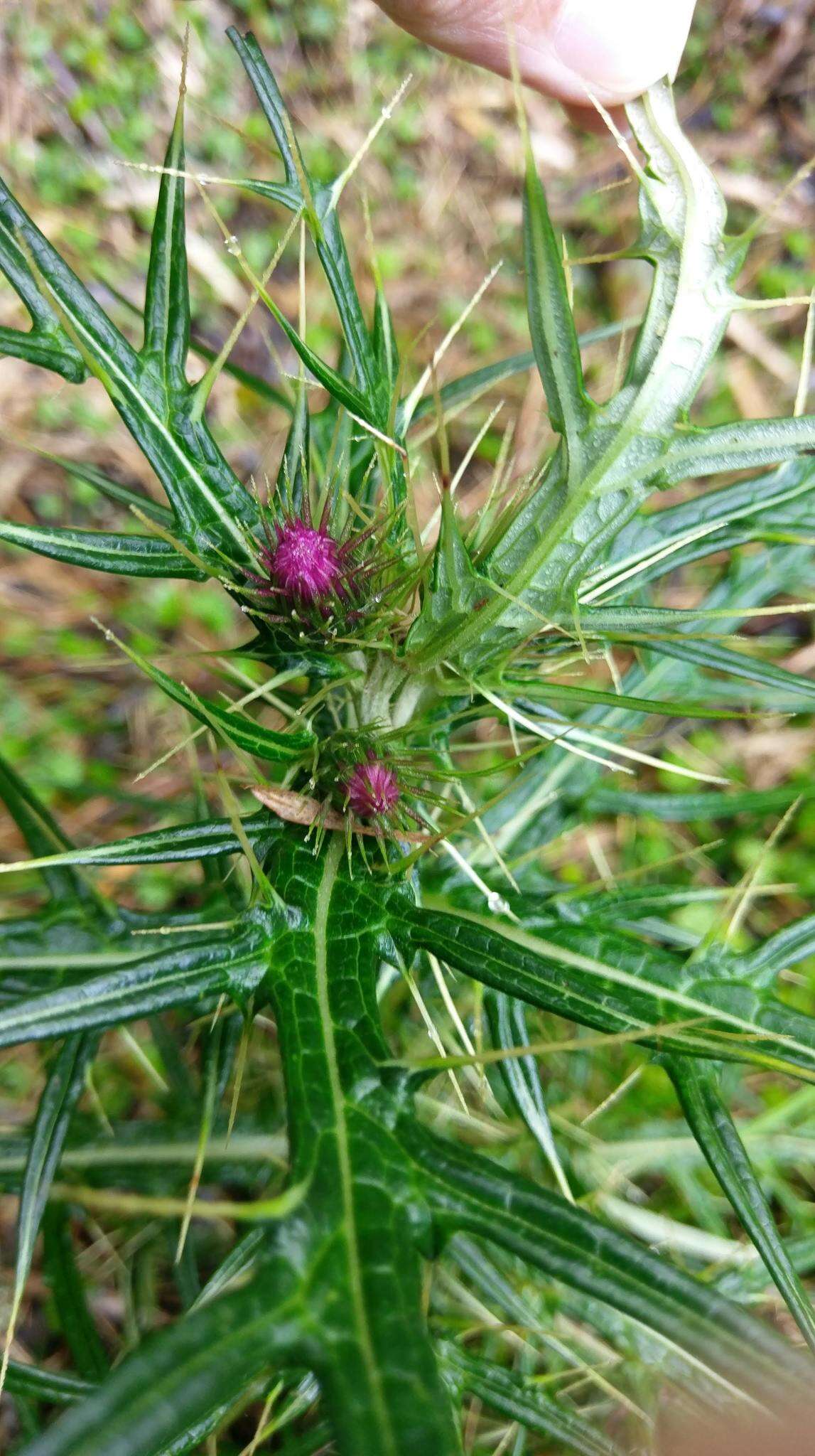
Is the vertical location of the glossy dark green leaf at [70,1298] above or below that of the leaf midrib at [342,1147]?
below

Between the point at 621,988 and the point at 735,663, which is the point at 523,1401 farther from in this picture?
the point at 735,663

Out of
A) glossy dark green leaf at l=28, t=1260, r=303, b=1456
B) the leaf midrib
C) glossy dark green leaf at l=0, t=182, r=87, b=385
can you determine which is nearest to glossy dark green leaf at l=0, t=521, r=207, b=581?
glossy dark green leaf at l=0, t=182, r=87, b=385

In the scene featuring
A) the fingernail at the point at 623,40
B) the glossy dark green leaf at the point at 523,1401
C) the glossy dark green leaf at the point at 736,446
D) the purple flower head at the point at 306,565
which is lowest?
the glossy dark green leaf at the point at 523,1401

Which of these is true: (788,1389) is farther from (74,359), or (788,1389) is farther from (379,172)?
(379,172)

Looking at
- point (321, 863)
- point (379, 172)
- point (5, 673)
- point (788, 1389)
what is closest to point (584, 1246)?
point (788, 1389)

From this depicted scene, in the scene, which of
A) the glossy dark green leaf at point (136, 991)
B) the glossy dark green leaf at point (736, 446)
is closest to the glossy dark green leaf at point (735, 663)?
the glossy dark green leaf at point (736, 446)

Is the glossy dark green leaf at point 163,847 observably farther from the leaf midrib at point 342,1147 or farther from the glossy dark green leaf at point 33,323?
the glossy dark green leaf at point 33,323

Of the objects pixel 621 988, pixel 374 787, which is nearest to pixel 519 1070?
pixel 621 988

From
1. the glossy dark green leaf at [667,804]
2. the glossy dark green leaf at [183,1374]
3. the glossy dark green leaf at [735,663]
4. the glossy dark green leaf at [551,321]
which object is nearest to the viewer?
the glossy dark green leaf at [183,1374]

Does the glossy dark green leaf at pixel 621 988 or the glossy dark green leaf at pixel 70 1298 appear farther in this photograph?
the glossy dark green leaf at pixel 70 1298
